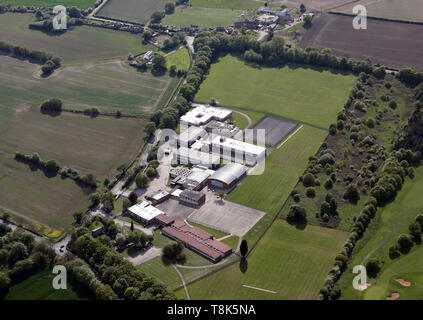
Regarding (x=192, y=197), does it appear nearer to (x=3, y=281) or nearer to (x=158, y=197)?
(x=158, y=197)

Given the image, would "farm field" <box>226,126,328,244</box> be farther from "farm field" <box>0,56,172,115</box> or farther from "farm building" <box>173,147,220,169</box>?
"farm field" <box>0,56,172,115</box>

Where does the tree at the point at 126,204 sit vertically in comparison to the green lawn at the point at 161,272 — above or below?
above

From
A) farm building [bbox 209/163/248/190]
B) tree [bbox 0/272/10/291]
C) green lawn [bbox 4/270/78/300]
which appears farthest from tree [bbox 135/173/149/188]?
tree [bbox 0/272/10/291]

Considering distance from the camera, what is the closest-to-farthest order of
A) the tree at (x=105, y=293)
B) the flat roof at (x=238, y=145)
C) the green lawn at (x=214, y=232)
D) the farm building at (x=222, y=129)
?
the tree at (x=105, y=293) → the green lawn at (x=214, y=232) → the flat roof at (x=238, y=145) → the farm building at (x=222, y=129)

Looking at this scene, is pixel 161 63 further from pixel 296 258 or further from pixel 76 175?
pixel 296 258

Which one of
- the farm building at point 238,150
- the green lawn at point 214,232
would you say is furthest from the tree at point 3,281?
the farm building at point 238,150

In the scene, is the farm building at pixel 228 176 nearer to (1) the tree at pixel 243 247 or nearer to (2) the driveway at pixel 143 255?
(1) the tree at pixel 243 247
